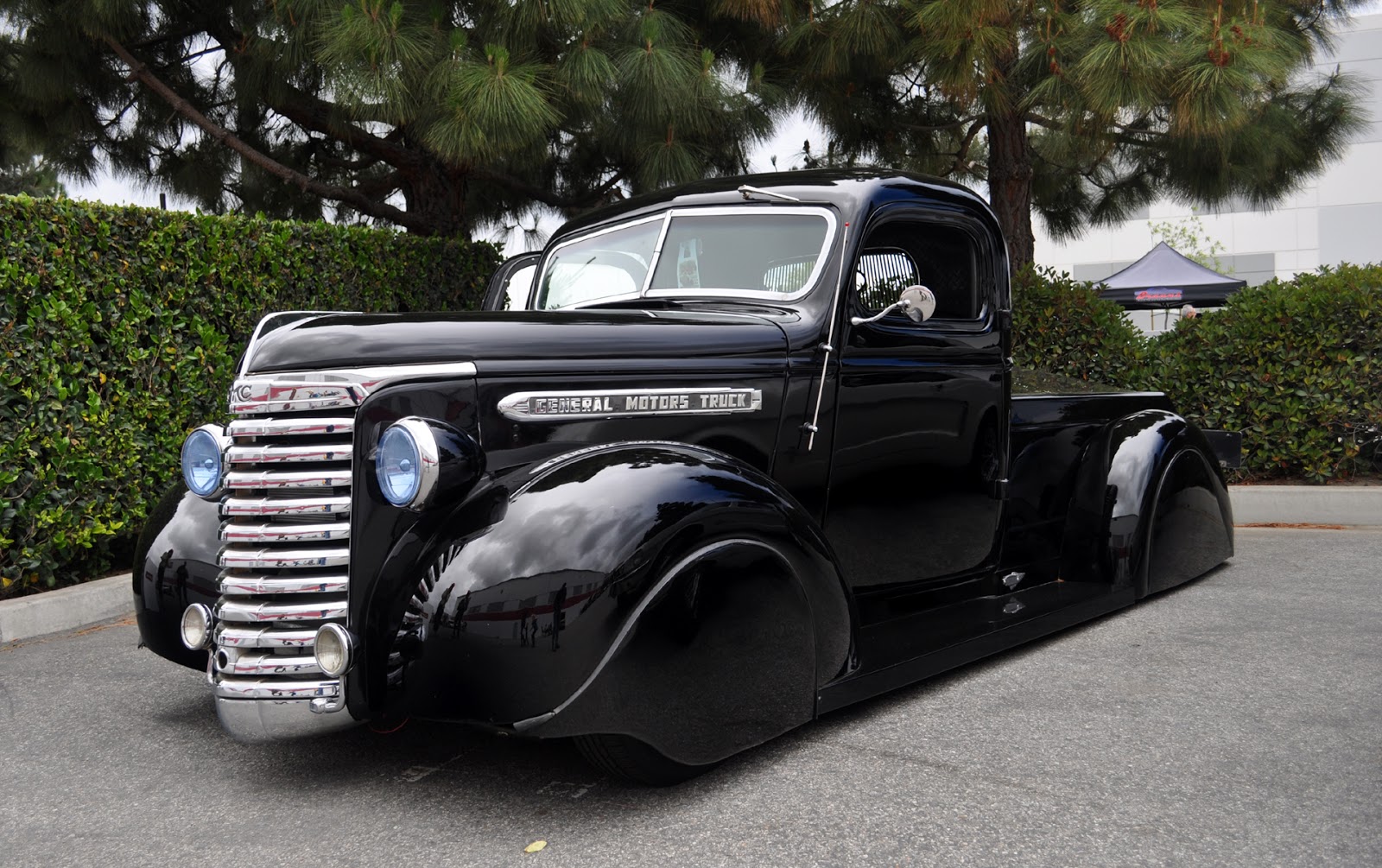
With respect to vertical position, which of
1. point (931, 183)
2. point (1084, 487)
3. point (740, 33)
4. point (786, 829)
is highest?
point (740, 33)

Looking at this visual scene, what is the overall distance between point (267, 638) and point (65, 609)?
9.65ft

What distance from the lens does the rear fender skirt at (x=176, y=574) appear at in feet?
10.9

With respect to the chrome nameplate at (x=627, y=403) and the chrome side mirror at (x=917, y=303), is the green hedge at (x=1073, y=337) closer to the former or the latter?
the chrome side mirror at (x=917, y=303)

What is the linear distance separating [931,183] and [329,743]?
109 inches

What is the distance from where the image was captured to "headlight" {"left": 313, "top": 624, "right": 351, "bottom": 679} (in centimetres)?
271

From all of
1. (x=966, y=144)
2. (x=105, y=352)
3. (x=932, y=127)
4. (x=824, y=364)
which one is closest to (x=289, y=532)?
(x=824, y=364)

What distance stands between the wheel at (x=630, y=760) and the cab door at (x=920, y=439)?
902 mm

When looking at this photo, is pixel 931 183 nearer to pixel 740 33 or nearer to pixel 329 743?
pixel 329 743

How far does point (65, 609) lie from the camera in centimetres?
514

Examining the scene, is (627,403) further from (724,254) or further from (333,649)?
(333,649)

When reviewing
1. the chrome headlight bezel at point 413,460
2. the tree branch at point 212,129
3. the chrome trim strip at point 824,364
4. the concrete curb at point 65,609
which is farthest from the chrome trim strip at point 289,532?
the tree branch at point 212,129

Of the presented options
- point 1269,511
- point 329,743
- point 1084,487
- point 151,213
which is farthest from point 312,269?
point 1269,511

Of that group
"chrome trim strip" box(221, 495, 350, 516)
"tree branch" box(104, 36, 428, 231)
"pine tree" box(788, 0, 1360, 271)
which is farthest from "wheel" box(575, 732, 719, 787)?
"tree branch" box(104, 36, 428, 231)

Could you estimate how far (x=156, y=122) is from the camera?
9.75m
